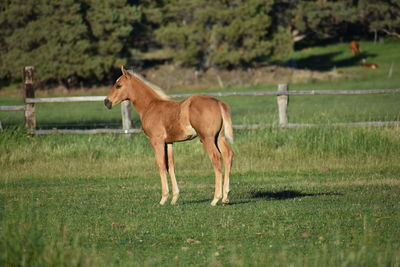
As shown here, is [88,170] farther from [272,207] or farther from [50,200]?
[272,207]

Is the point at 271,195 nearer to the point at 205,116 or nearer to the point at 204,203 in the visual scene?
the point at 204,203

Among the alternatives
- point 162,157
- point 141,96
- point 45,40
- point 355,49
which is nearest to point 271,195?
point 162,157

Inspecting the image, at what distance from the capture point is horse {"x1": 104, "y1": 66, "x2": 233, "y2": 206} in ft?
36.7

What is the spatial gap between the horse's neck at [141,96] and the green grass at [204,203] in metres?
1.56

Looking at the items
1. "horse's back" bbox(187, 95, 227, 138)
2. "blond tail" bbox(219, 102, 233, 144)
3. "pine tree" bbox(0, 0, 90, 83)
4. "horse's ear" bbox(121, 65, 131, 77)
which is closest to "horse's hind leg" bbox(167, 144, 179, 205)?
"horse's back" bbox(187, 95, 227, 138)

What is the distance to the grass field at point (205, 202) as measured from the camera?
7.70m

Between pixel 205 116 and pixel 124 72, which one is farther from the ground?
pixel 124 72

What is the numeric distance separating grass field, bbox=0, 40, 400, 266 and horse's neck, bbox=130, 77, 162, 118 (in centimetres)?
156

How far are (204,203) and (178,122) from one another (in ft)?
4.60

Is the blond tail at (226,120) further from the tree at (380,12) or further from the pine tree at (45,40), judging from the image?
the tree at (380,12)

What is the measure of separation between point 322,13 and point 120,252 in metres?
58.7

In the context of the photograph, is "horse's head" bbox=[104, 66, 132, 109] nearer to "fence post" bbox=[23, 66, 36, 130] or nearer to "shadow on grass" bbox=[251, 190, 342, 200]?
"shadow on grass" bbox=[251, 190, 342, 200]

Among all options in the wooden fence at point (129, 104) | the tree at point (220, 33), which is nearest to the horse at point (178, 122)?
the wooden fence at point (129, 104)

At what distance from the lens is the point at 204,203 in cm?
1180
